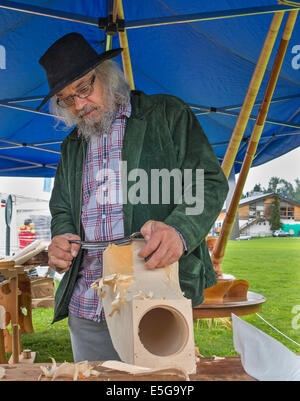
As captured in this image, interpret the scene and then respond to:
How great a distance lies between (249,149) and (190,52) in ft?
3.73

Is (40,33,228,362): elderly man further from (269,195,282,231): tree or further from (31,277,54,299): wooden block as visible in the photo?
(269,195,282,231): tree

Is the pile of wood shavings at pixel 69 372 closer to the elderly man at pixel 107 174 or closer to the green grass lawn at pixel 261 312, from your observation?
the elderly man at pixel 107 174

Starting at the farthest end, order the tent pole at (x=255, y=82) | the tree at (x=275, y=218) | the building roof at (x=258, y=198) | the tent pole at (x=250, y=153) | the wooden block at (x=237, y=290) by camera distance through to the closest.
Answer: the tree at (x=275, y=218), the building roof at (x=258, y=198), the wooden block at (x=237, y=290), the tent pole at (x=250, y=153), the tent pole at (x=255, y=82)

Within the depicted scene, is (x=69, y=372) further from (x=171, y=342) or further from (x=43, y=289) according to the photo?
(x=43, y=289)

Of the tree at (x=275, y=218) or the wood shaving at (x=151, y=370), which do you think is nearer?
the wood shaving at (x=151, y=370)

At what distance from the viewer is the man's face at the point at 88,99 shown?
4.64ft

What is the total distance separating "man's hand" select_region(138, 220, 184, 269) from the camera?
874 millimetres

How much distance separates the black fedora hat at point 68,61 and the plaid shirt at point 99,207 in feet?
0.58

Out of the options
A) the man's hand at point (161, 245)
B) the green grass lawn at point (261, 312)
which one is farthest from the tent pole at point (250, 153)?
the man's hand at point (161, 245)

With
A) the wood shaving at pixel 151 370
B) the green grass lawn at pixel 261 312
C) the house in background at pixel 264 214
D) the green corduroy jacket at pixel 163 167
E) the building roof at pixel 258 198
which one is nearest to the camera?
the wood shaving at pixel 151 370

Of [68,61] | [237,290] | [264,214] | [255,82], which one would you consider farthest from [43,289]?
[68,61]

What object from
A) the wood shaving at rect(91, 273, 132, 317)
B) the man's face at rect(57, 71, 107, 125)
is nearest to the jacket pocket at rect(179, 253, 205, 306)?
the wood shaving at rect(91, 273, 132, 317)

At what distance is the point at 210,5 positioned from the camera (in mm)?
3076
